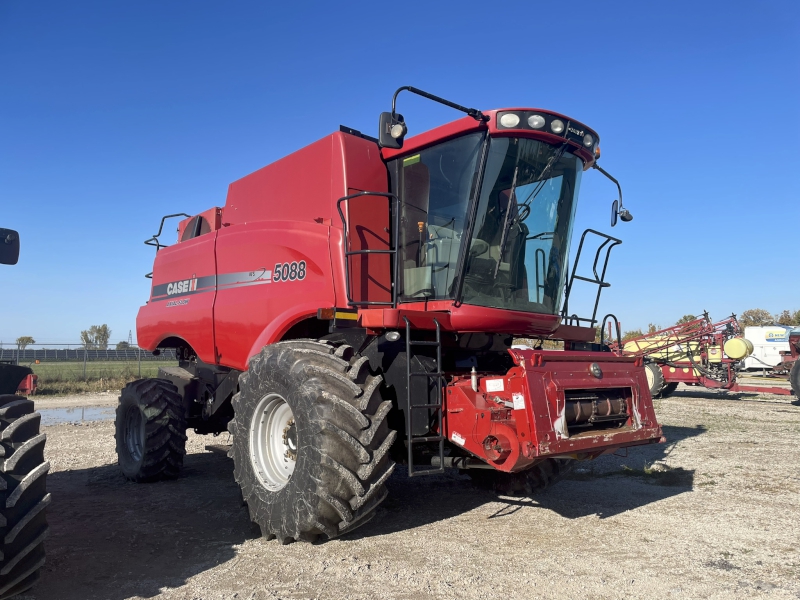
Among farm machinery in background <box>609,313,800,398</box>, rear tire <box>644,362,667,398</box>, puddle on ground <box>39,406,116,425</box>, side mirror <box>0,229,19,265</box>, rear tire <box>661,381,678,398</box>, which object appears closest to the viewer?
side mirror <box>0,229,19,265</box>

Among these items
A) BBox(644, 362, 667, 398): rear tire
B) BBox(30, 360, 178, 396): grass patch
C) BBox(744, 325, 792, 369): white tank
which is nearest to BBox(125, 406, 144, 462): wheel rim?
BBox(30, 360, 178, 396): grass patch

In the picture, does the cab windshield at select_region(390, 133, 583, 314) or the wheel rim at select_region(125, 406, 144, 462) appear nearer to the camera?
the cab windshield at select_region(390, 133, 583, 314)

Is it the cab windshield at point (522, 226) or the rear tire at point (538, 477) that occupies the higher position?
the cab windshield at point (522, 226)

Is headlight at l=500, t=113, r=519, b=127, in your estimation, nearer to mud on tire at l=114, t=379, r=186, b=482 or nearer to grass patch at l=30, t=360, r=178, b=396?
mud on tire at l=114, t=379, r=186, b=482

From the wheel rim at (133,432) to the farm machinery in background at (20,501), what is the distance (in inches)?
171

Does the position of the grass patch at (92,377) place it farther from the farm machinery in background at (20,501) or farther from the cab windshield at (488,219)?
the farm machinery in background at (20,501)

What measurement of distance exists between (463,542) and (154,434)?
416 centimetres

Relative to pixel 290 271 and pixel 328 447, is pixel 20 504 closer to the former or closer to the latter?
pixel 328 447

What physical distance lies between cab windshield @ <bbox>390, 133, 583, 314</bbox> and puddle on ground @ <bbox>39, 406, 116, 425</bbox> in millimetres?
11553

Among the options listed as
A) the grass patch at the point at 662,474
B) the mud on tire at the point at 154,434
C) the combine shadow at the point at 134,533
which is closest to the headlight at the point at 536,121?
the combine shadow at the point at 134,533

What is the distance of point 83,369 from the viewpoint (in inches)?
1012

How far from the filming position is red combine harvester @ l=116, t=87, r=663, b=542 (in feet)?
14.6

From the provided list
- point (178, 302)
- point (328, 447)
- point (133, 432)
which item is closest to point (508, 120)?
point (328, 447)

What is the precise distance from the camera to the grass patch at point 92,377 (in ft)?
72.9
